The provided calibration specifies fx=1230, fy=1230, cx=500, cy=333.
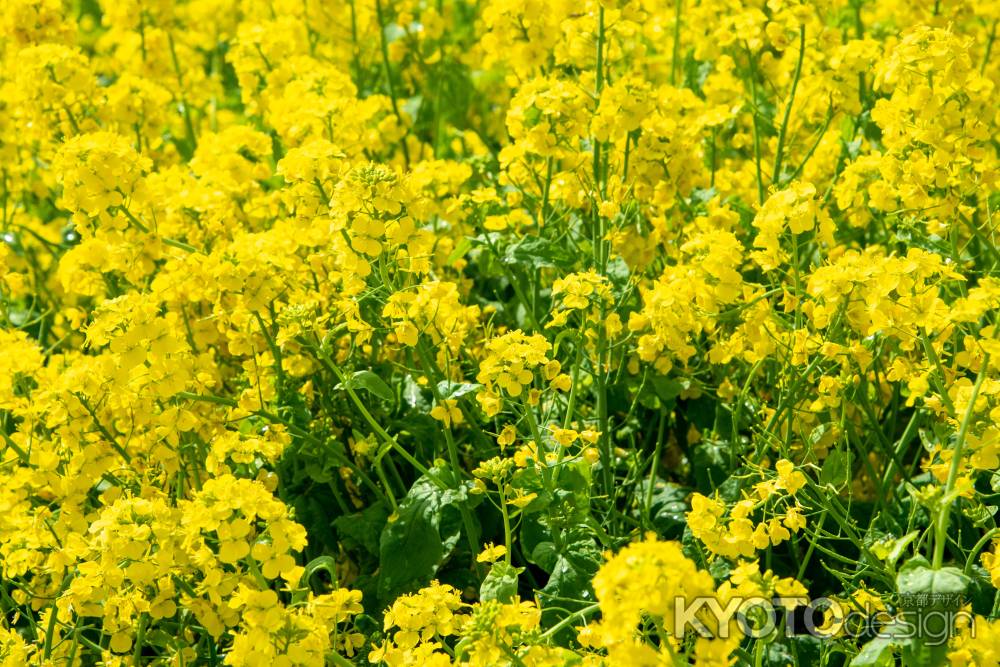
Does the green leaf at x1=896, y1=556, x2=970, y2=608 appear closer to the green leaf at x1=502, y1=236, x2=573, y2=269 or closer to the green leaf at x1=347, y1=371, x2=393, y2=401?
the green leaf at x1=347, y1=371, x2=393, y2=401

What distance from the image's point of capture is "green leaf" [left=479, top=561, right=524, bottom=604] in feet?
7.14

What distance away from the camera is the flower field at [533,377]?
2.09m

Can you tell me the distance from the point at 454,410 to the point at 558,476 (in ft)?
0.82

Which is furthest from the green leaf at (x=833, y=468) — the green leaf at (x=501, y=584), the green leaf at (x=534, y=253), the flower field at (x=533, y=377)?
the green leaf at (x=534, y=253)

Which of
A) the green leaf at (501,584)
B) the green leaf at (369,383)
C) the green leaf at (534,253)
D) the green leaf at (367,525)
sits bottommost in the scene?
the green leaf at (367,525)

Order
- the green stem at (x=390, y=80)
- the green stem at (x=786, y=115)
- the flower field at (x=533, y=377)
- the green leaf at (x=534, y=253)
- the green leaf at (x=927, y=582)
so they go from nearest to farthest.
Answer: the green leaf at (x=927, y=582) → the flower field at (x=533, y=377) → the green leaf at (x=534, y=253) → the green stem at (x=786, y=115) → the green stem at (x=390, y=80)

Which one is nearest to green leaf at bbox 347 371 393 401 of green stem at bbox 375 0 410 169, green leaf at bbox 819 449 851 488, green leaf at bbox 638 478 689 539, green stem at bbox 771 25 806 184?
green leaf at bbox 638 478 689 539

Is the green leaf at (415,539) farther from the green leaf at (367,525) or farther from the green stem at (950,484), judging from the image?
the green stem at (950,484)

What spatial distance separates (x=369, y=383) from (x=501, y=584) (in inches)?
19.3

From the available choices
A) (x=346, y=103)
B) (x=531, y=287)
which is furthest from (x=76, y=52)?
(x=531, y=287)

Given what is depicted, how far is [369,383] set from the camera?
7.93ft

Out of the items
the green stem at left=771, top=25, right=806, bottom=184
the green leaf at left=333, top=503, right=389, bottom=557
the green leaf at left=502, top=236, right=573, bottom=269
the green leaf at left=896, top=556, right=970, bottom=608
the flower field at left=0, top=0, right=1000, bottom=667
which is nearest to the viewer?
the green leaf at left=896, top=556, right=970, bottom=608

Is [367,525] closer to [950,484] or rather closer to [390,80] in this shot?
[950,484]

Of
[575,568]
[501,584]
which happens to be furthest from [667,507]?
[501,584]
